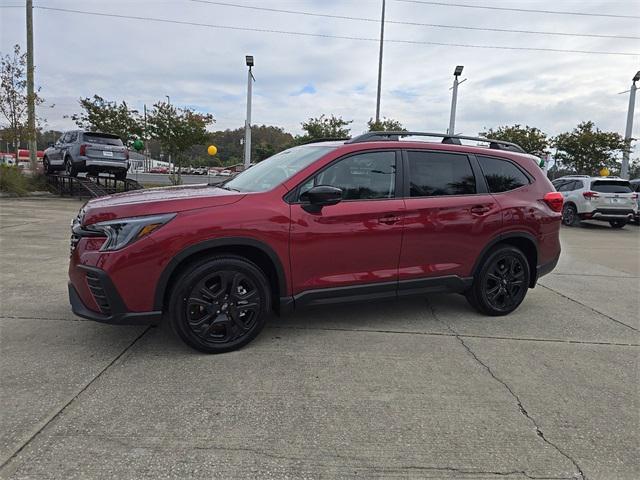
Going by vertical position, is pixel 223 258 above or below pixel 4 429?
above

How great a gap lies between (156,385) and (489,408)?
7.31 feet

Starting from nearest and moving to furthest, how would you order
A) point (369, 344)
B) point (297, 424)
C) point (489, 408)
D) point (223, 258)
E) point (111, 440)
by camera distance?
point (111, 440) → point (297, 424) → point (489, 408) → point (223, 258) → point (369, 344)

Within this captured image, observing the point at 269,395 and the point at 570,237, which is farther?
the point at 570,237

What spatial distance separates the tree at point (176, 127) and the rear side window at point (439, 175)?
2310 cm

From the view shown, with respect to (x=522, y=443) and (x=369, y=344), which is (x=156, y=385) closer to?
(x=369, y=344)

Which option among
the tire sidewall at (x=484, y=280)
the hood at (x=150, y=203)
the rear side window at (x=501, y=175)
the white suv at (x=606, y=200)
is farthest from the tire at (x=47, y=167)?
the white suv at (x=606, y=200)

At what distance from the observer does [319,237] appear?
12.4ft

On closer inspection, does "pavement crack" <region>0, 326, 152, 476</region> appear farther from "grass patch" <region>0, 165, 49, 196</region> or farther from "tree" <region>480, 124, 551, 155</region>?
"tree" <region>480, 124, 551, 155</region>

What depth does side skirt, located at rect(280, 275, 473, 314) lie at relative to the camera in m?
3.85

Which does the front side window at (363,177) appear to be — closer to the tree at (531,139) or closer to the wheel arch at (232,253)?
the wheel arch at (232,253)

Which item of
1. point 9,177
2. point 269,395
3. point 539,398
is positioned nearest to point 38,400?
point 269,395

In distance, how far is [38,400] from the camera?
2869 mm

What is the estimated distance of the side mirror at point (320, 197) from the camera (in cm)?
363

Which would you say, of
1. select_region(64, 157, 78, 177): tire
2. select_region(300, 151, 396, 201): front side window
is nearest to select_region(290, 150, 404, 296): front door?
select_region(300, 151, 396, 201): front side window
